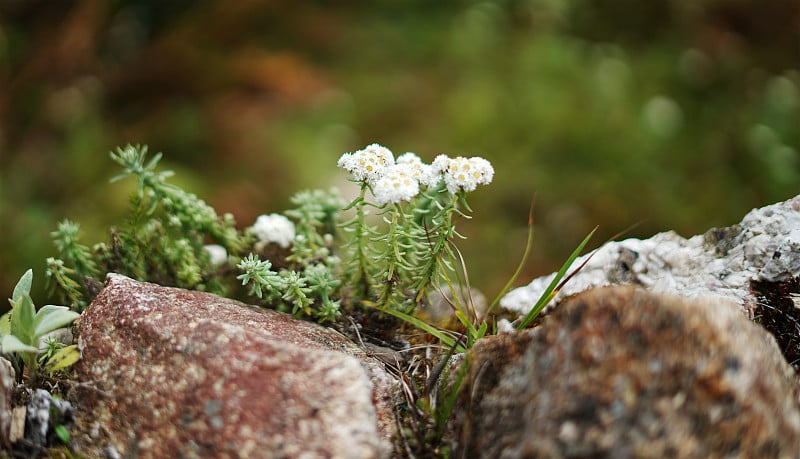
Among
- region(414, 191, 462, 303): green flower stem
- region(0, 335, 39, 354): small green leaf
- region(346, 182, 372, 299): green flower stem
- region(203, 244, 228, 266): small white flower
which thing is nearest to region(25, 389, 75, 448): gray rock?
region(0, 335, 39, 354): small green leaf

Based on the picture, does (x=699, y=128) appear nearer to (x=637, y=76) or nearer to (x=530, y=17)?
(x=637, y=76)

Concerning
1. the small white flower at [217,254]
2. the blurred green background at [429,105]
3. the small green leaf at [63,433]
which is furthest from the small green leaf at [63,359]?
the blurred green background at [429,105]

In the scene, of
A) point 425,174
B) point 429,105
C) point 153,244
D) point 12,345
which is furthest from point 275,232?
point 429,105

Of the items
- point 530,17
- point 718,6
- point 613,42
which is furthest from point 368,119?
point 718,6

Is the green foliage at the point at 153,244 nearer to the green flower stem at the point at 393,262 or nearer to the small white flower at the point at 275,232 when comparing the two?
the small white flower at the point at 275,232

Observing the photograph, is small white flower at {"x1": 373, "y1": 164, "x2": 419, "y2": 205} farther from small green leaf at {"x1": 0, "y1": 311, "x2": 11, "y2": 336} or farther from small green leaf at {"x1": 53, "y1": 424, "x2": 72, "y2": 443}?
small green leaf at {"x1": 0, "y1": 311, "x2": 11, "y2": 336}
